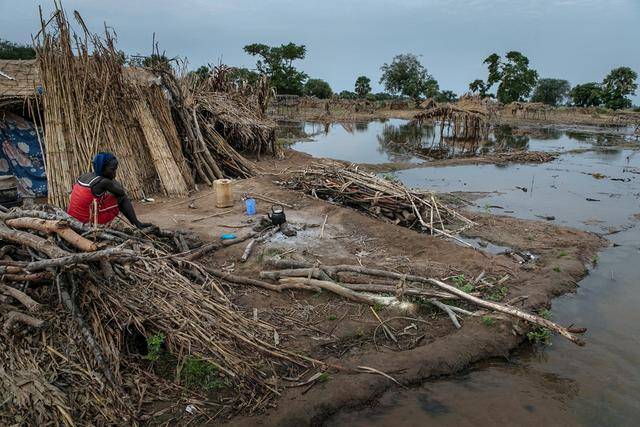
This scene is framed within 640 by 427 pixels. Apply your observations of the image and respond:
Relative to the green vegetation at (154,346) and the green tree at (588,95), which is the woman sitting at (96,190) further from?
the green tree at (588,95)

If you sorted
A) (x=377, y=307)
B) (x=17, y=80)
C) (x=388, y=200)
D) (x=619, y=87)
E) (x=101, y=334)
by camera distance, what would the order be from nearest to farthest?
1. (x=101, y=334)
2. (x=377, y=307)
3. (x=388, y=200)
4. (x=17, y=80)
5. (x=619, y=87)

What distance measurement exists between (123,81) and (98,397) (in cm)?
633

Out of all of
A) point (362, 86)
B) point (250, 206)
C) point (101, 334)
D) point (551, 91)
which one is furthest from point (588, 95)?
point (101, 334)

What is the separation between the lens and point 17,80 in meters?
7.88

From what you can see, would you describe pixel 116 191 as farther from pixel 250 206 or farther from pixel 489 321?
pixel 489 321

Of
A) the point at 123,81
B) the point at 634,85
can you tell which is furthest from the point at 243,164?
the point at 634,85

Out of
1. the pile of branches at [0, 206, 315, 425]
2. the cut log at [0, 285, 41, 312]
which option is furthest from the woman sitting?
the cut log at [0, 285, 41, 312]

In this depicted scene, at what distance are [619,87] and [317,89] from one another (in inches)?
1123

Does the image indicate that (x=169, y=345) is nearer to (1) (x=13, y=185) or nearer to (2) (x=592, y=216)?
(1) (x=13, y=185)

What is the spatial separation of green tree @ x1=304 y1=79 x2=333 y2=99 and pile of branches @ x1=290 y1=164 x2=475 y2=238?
40.4 metres

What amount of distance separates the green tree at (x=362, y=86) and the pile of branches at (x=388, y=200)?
50510 millimetres

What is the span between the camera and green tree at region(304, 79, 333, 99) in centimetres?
4728

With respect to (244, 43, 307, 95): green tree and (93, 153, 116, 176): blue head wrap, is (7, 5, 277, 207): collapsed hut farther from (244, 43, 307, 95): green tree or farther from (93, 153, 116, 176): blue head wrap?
(244, 43, 307, 95): green tree

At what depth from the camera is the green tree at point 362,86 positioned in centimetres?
5634
